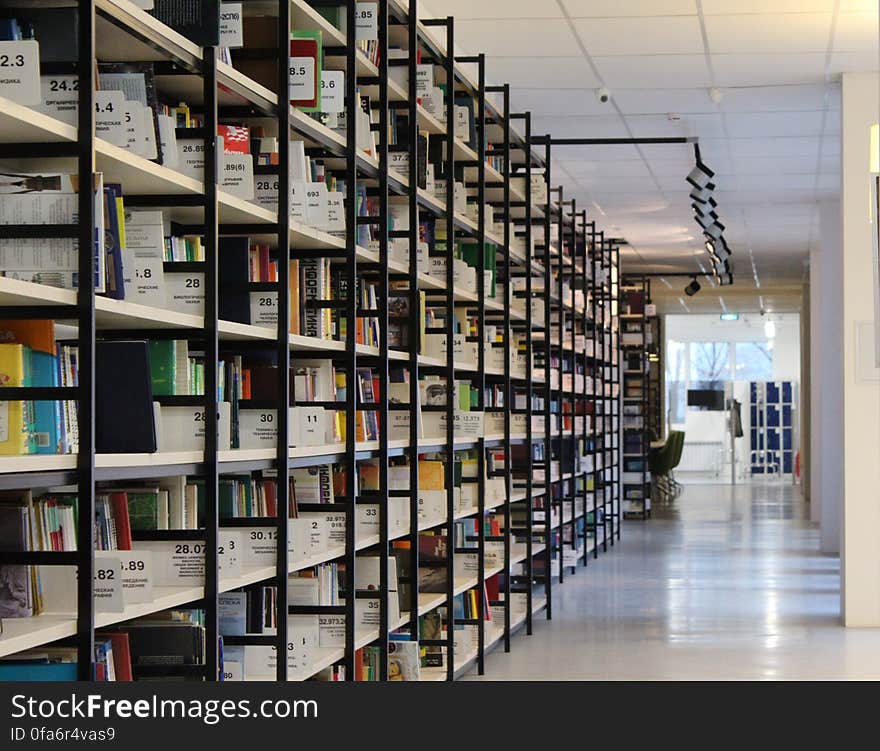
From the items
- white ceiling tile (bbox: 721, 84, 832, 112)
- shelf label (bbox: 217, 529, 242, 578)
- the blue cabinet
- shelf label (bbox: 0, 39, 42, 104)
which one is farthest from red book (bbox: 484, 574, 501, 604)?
the blue cabinet

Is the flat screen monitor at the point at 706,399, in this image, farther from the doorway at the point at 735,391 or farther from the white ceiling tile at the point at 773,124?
the white ceiling tile at the point at 773,124

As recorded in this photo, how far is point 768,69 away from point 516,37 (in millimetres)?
1829

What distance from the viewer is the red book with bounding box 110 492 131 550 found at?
11.2 feet

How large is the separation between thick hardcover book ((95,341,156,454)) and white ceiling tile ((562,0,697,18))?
4607mm

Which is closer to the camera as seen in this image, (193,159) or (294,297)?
(193,159)

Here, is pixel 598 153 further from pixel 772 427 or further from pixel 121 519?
pixel 772 427

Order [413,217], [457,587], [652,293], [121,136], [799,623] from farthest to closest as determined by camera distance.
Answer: [652,293], [799,623], [457,587], [413,217], [121,136]

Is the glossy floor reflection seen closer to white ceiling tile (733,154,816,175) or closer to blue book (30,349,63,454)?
white ceiling tile (733,154,816,175)

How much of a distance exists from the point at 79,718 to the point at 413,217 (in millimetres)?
4479

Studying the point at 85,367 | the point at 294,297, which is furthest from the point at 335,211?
the point at 85,367

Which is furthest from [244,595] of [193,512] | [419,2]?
[419,2]

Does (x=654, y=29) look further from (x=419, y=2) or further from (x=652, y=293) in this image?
(x=652, y=293)

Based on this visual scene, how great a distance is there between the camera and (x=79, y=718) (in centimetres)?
148

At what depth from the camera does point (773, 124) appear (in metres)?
10.2
